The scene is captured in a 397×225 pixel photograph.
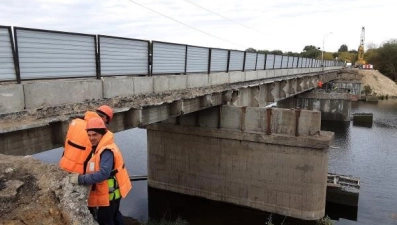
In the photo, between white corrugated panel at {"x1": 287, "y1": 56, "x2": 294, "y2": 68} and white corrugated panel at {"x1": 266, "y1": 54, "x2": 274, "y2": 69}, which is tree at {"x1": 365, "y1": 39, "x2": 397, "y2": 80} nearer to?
white corrugated panel at {"x1": 287, "y1": 56, "x2": 294, "y2": 68}

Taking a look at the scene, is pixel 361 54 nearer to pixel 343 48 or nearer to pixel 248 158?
pixel 343 48

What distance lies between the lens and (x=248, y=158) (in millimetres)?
16781

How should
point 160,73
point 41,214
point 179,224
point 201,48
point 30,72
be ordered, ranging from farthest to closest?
point 201,48 → point 179,224 → point 160,73 → point 30,72 → point 41,214

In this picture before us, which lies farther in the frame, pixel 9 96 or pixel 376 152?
pixel 376 152

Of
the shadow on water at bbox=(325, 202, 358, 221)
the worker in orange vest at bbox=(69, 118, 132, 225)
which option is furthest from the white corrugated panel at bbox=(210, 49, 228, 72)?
the worker in orange vest at bbox=(69, 118, 132, 225)

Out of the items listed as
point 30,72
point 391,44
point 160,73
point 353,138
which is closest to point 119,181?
point 30,72

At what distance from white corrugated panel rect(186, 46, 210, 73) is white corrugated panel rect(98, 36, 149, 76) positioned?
3.18 metres

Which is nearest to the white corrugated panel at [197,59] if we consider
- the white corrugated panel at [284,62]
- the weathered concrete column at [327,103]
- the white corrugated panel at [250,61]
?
the white corrugated panel at [250,61]

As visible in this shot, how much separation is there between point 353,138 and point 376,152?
6.21 m

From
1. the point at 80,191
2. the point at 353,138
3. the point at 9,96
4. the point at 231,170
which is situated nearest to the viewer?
the point at 80,191

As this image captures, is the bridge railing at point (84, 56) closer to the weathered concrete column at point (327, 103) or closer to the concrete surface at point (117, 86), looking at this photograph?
the concrete surface at point (117, 86)

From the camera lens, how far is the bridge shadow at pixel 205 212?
16344 mm

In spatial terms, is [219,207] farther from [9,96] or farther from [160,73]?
[9,96]

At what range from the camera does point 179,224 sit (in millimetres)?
13398
